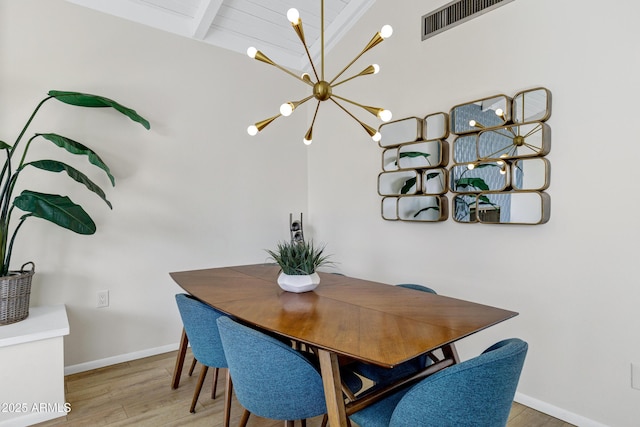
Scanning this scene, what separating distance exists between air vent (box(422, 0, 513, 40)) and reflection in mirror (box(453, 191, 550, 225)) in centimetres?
128

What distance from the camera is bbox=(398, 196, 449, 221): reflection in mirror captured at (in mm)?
2744

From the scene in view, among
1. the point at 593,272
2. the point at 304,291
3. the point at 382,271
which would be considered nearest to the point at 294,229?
the point at 382,271

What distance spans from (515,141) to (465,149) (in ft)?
1.17

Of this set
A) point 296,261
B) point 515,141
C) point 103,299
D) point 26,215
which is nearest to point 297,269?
point 296,261

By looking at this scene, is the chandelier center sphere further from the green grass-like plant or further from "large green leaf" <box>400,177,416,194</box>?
A: "large green leaf" <box>400,177,416,194</box>

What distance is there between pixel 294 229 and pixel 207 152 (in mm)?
1073

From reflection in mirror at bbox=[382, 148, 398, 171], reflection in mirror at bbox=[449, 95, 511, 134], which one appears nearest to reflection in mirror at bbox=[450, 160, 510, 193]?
reflection in mirror at bbox=[449, 95, 511, 134]

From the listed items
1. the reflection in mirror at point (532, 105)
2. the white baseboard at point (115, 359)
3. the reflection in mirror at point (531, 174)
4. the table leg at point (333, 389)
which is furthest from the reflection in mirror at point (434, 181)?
the white baseboard at point (115, 359)

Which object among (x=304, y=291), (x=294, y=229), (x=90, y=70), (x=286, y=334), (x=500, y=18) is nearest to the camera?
(x=286, y=334)

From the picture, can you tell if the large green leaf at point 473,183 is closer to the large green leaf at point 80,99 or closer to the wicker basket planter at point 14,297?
the large green leaf at point 80,99

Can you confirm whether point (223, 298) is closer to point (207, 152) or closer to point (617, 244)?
point (207, 152)

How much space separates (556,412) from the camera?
217 centimetres

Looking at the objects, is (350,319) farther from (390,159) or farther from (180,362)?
(390,159)

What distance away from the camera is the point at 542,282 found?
2244mm
